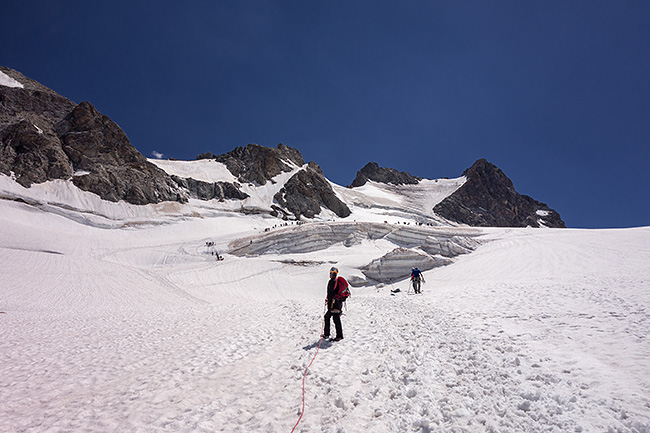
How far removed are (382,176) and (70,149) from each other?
11306 centimetres

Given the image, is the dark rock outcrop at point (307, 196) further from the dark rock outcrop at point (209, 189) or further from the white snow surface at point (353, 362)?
the white snow surface at point (353, 362)

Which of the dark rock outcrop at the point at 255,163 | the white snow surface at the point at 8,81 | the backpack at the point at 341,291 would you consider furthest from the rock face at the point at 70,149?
the backpack at the point at 341,291

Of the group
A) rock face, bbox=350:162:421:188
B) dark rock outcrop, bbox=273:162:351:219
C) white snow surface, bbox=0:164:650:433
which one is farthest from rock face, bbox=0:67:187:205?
rock face, bbox=350:162:421:188

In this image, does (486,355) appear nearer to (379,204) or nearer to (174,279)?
(174,279)

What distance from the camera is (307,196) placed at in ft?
252

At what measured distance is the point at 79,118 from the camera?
58719mm

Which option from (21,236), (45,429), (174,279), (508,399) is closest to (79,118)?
(21,236)

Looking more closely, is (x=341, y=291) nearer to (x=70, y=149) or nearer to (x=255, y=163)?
(x=70, y=149)

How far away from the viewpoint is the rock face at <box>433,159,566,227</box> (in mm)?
106125

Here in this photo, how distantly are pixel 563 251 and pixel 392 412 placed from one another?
834 inches

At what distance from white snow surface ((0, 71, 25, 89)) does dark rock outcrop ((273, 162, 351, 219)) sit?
6223 cm

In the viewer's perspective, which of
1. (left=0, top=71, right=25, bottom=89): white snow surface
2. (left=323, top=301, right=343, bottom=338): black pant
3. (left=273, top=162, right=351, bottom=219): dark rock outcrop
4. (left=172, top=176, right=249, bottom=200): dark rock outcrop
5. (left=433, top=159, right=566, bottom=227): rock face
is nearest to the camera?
(left=323, top=301, right=343, bottom=338): black pant

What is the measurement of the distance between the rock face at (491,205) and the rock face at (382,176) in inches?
1056

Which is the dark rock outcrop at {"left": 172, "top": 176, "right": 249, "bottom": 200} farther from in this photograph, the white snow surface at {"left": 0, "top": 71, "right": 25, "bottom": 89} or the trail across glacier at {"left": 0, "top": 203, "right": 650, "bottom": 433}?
the trail across glacier at {"left": 0, "top": 203, "right": 650, "bottom": 433}
